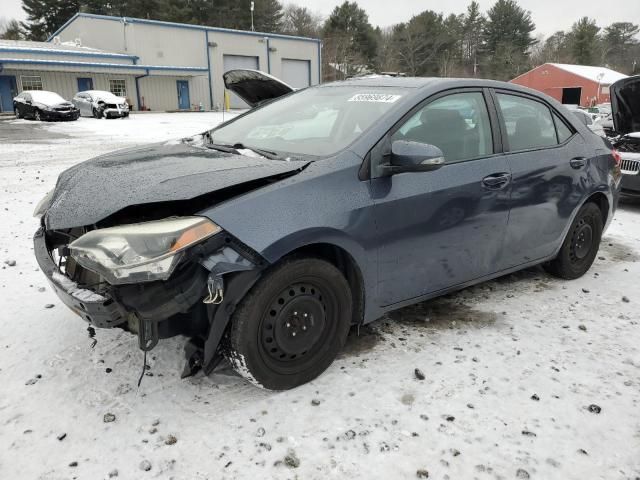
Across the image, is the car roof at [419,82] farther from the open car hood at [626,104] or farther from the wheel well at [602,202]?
the open car hood at [626,104]

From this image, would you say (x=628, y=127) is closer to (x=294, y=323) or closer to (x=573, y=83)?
(x=294, y=323)

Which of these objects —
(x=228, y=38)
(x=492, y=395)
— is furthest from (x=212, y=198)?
(x=228, y=38)

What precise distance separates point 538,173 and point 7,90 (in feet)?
113

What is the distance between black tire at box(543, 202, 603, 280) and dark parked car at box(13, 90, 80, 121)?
23.7 metres

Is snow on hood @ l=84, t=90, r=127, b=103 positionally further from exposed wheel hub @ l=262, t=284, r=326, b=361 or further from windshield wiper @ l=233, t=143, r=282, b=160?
exposed wheel hub @ l=262, t=284, r=326, b=361

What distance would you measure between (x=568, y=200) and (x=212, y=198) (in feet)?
9.41

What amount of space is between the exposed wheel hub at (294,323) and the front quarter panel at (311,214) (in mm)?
262

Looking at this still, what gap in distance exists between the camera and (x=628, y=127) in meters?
7.52

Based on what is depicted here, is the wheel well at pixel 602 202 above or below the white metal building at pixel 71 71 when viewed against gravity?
below

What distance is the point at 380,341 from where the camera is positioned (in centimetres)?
324

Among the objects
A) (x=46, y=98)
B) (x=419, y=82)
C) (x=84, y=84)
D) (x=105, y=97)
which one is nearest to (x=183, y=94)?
(x=84, y=84)

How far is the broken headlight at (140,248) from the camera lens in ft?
7.11

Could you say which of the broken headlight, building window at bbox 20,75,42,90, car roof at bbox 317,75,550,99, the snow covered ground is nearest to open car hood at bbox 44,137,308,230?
the broken headlight

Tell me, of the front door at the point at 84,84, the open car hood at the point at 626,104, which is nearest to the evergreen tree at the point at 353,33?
the front door at the point at 84,84
